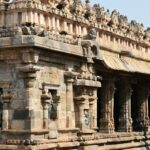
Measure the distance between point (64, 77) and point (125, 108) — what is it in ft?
19.6

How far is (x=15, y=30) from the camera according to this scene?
12.8m

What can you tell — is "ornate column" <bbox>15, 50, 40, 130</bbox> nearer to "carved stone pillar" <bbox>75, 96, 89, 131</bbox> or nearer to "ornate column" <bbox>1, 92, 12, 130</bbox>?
"ornate column" <bbox>1, 92, 12, 130</bbox>

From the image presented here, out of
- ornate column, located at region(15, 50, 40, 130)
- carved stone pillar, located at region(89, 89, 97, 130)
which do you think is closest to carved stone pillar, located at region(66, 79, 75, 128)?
carved stone pillar, located at region(89, 89, 97, 130)

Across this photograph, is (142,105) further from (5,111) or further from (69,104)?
(5,111)

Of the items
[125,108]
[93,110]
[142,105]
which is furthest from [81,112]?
[142,105]

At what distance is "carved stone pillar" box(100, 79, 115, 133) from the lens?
1797cm

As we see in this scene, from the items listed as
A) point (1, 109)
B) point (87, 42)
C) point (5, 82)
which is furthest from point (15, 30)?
point (87, 42)

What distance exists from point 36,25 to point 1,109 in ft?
9.84

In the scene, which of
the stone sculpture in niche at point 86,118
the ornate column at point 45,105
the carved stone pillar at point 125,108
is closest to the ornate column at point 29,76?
the ornate column at point 45,105

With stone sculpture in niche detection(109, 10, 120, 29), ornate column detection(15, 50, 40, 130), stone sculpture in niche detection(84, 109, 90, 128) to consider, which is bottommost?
stone sculpture in niche detection(84, 109, 90, 128)

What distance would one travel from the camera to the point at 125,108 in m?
19.4

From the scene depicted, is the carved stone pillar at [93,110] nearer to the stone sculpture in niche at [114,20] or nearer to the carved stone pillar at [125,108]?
the carved stone pillar at [125,108]

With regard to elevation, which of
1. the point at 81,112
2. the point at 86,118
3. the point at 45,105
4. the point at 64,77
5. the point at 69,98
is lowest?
the point at 86,118

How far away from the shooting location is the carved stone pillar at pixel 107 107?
59.0 ft
